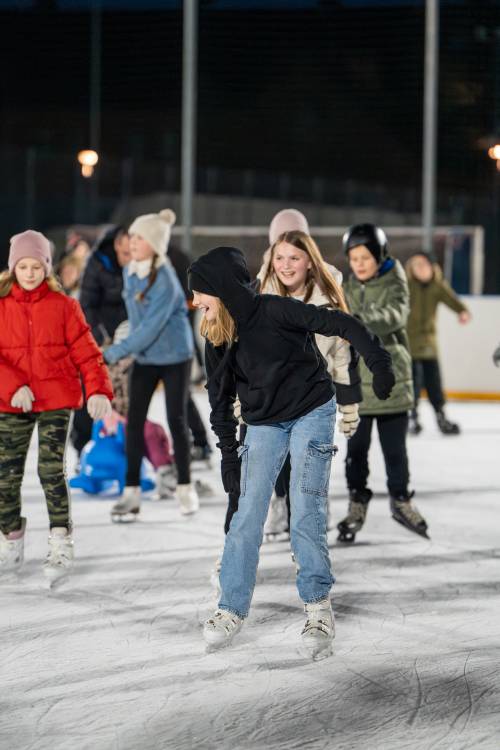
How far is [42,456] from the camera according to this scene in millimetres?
4457

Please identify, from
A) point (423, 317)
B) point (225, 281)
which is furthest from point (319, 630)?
point (423, 317)

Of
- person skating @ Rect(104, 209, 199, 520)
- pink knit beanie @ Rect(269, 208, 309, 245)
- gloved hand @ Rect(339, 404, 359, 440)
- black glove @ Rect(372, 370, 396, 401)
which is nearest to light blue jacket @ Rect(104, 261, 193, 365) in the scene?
person skating @ Rect(104, 209, 199, 520)

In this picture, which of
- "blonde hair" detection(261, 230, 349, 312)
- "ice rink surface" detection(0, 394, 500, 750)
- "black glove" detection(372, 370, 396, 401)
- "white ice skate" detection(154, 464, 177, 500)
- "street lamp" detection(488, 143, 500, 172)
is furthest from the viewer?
"street lamp" detection(488, 143, 500, 172)

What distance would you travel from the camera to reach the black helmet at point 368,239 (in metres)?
5.02

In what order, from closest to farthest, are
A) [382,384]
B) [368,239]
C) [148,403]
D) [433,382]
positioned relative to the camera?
[382,384], [368,239], [148,403], [433,382]

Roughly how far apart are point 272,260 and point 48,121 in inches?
446

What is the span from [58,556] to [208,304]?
1.35 meters

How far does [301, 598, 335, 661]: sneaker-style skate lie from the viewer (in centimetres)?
343

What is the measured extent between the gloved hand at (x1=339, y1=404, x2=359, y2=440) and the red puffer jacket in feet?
2.52

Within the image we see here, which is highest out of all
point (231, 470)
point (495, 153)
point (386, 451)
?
point (495, 153)

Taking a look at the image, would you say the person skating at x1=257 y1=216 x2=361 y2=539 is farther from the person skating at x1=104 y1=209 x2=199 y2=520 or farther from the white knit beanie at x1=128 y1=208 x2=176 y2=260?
the white knit beanie at x1=128 y1=208 x2=176 y2=260

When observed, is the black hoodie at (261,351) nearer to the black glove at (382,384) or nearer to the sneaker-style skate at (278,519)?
the black glove at (382,384)

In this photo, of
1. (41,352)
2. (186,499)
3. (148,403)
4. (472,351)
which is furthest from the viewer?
(472,351)

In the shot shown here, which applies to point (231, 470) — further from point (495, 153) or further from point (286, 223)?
point (495, 153)
